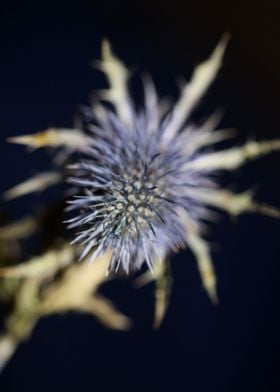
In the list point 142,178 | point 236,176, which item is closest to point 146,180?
point 142,178

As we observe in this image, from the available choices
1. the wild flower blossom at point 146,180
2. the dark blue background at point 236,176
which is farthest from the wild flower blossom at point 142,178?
the dark blue background at point 236,176

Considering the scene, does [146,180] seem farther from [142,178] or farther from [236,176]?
[236,176]

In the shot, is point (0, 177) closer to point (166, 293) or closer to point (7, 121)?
point (7, 121)

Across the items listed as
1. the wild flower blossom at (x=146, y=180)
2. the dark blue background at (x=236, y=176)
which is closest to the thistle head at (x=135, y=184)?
the wild flower blossom at (x=146, y=180)

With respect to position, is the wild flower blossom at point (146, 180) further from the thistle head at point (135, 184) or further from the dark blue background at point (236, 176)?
the dark blue background at point (236, 176)

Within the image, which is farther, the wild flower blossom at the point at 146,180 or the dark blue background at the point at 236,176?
the dark blue background at the point at 236,176

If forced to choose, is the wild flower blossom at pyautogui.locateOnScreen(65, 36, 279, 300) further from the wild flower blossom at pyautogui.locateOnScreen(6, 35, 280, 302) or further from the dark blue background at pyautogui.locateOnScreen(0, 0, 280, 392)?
the dark blue background at pyautogui.locateOnScreen(0, 0, 280, 392)
